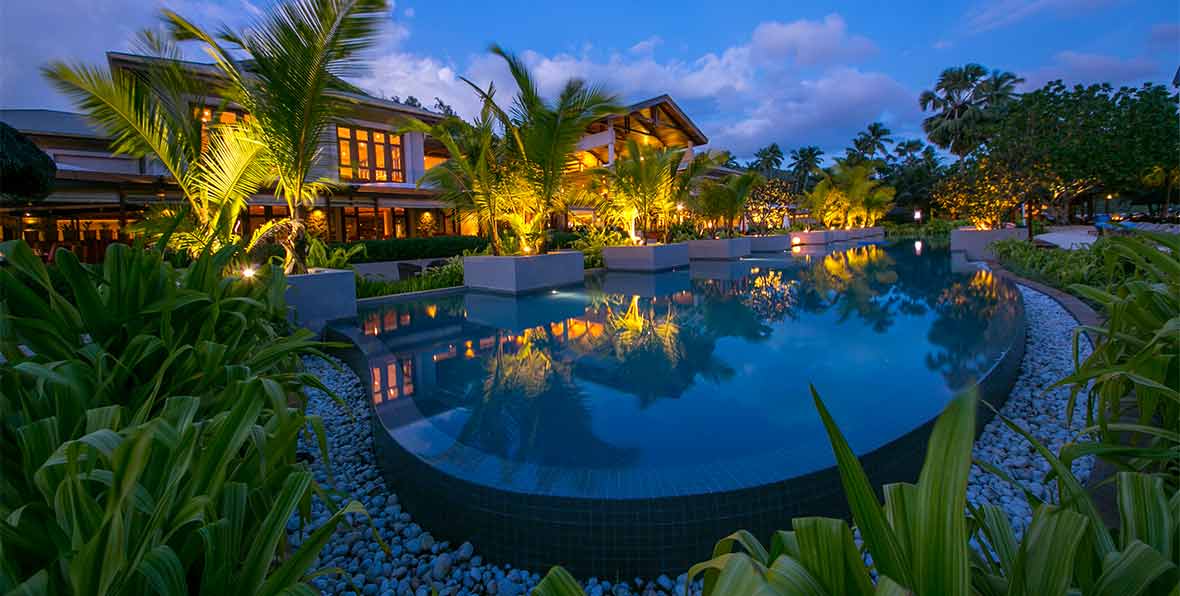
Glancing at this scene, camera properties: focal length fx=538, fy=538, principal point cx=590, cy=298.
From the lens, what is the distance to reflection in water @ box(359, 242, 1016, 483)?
130 inches

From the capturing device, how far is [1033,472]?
9.98 ft

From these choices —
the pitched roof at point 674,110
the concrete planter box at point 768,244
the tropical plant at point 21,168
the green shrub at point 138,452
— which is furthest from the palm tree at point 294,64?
the concrete planter box at point 768,244

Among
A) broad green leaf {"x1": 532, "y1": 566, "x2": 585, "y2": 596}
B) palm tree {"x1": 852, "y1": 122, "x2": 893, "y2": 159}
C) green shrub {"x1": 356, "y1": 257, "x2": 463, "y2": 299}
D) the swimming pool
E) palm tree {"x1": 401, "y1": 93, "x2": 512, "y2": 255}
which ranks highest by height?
palm tree {"x1": 852, "y1": 122, "x2": 893, "y2": 159}

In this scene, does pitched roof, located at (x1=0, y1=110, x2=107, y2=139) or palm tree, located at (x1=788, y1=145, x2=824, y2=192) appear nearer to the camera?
pitched roof, located at (x1=0, y1=110, x2=107, y2=139)

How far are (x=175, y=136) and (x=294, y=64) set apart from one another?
66.9 inches

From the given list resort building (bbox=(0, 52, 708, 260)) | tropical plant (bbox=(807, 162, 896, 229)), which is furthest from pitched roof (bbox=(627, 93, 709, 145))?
tropical plant (bbox=(807, 162, 896, 229))

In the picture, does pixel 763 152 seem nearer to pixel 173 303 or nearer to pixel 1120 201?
pixel 1120 201

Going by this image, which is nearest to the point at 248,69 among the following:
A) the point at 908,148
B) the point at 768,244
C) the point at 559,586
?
the point at 559,586

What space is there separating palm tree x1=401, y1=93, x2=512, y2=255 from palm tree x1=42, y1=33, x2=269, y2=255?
4203mm

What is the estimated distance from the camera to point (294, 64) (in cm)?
569

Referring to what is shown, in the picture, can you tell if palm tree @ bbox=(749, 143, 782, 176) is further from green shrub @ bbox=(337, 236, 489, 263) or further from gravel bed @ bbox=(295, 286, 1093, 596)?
gravel bed @ bbox=(295, 286, 1093, 596)

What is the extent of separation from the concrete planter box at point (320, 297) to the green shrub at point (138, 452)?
4576mm

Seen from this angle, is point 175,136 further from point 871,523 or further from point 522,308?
point 871,523

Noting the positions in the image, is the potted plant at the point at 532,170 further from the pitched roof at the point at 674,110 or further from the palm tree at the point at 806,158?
the palm tree at the point at 806,158
